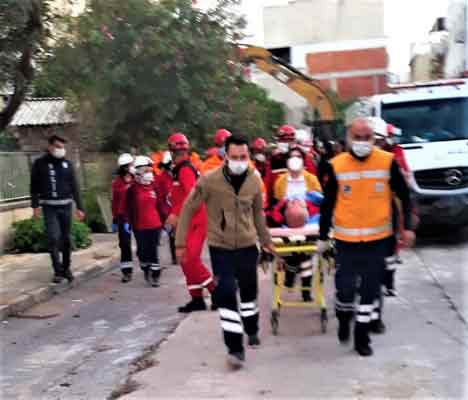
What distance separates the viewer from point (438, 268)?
→ 368 inches

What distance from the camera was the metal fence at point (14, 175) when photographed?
1209cm

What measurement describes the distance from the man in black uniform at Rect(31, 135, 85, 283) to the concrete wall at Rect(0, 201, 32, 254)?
2689 mm

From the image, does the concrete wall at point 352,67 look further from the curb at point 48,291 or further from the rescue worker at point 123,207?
the rescue worker at point 123,207

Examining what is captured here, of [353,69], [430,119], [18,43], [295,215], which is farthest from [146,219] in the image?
[353,69]

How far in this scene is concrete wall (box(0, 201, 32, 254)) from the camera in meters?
11.6

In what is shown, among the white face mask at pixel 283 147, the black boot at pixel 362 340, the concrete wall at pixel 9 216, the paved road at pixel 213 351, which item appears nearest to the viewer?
the paved road at pixel 213 351

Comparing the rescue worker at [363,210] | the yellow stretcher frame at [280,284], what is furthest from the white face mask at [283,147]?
the rescue worker at [363,210]

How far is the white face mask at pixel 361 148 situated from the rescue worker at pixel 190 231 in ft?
6.66

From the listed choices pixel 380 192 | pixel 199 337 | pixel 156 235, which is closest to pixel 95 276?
pixel 156 235

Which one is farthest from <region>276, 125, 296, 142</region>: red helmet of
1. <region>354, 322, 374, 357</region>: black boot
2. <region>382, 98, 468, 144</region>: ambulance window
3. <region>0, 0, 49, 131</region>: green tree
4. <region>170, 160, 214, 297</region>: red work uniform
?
<region>382, 98, 468, 144</region>: ambulance window

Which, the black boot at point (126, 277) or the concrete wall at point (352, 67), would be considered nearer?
the black boot at point (126, 277)

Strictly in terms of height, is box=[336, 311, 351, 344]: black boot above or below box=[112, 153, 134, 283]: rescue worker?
below

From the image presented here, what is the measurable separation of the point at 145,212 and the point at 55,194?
1.20m

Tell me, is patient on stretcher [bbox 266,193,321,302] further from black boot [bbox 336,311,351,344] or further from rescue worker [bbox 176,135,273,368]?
rescue worker [bbox 176,135,273,368]
